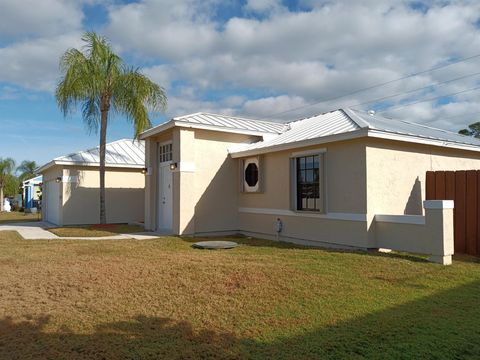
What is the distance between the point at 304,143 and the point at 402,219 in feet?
10.4

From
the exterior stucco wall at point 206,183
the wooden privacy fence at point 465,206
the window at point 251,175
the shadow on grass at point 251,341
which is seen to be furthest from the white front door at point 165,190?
the shadow on grass at point 251,341

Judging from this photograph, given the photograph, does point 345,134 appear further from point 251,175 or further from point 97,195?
point 97,195

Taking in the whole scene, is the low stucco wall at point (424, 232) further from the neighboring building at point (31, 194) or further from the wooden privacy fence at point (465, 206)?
the neighboring building at point (31, 194)

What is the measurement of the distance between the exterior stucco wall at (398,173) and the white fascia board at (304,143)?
1.30 ft

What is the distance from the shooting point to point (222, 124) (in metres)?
13.1

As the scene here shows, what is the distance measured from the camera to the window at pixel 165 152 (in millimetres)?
13984

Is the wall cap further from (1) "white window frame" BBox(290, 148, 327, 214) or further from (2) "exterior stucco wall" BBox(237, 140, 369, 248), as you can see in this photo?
(1) "white window frame" BBox(290, 148, 327, 214)

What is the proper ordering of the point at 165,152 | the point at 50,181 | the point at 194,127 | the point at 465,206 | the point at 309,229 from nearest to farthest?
the point at 465,206, the point at 309,229, the point at 194,127, the point at 165,152, the point at 50,181

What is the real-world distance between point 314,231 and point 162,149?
6674 millimetres

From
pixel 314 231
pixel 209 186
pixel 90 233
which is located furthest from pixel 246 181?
pixel 90 233

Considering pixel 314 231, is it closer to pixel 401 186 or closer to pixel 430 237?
pixel 401 186

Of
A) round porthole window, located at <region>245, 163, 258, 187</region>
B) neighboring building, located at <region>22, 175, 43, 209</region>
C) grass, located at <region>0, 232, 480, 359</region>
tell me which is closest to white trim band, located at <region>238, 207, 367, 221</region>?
round porthole window, located at <region>245, 163, 258, 187</region>

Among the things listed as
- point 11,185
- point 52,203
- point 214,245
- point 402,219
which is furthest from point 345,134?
point 11,185

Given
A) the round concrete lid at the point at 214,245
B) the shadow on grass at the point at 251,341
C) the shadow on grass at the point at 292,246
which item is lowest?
the shadow on grass at the point at 251,341
